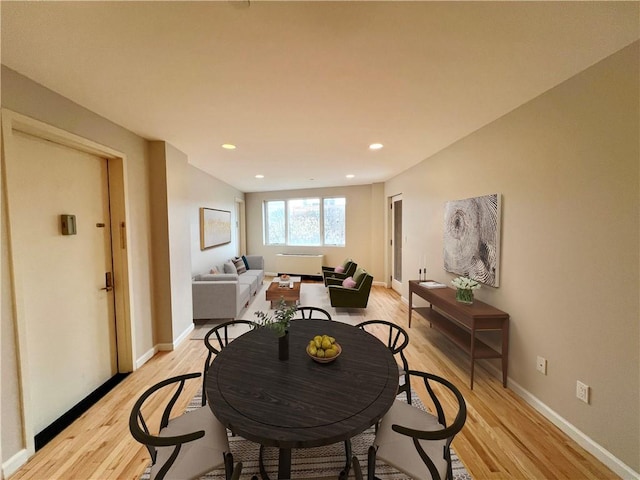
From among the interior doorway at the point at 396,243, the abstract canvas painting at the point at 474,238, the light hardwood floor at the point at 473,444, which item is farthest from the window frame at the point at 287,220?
the light hardwood floor at the point at 473,444

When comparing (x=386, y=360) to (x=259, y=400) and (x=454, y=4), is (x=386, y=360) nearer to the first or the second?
(x=259, y=400)

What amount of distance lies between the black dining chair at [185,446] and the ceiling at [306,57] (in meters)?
1.81

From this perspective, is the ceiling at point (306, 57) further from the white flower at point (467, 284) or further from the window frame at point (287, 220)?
the window frame at point (287, 220)

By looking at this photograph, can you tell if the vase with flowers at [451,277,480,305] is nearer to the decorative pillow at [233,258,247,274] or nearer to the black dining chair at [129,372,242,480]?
the black dining chair at [129,372,242,480]

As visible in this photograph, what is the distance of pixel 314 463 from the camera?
1.60 m

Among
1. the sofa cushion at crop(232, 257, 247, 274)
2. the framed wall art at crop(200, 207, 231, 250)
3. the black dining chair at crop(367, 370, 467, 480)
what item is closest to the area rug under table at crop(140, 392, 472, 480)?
the black dining chair at crop(367, 370, 467, 480)

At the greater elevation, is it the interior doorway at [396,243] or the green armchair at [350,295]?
the interior doorway at [396,243]

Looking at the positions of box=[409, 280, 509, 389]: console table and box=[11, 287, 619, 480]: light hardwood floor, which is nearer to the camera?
box=[11, 287, 619, 480]: light hardwood floor

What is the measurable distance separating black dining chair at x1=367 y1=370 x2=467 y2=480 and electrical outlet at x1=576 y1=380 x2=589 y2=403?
1203 millimetres

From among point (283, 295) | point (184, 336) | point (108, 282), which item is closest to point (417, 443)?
point (108, 282)

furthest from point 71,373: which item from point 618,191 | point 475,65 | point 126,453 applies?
point 618,191

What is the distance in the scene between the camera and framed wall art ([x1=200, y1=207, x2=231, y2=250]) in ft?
15.4

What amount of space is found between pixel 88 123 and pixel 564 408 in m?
4.43

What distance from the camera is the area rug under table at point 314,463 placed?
1.51 metres
